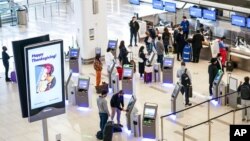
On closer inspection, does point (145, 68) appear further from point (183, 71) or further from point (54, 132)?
point (54, 132)

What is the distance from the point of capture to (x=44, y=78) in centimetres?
→ 944

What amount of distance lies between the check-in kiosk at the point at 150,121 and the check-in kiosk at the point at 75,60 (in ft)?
26.1

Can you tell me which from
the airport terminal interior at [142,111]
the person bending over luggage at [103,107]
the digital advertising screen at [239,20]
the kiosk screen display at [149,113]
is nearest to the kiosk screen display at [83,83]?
the airport terminal interior at [142,111]

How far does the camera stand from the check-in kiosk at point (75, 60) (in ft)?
76.4

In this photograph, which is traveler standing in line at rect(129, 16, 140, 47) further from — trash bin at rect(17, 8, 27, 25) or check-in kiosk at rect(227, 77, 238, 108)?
trash bin at rect(17, 8, 27, 25)

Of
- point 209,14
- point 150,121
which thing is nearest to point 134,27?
point 209,14

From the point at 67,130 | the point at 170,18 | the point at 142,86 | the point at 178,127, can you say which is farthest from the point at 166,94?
the point at 170,18

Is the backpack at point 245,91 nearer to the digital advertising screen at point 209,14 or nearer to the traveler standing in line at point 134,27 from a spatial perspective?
the digital advertising screen at point 209,14

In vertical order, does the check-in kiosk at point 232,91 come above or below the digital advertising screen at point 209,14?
below

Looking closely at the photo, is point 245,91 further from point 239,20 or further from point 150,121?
point 239,20

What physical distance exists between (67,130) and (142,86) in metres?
4.95

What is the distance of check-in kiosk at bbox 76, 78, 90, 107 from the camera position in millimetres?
18953

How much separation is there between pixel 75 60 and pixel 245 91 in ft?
28.4

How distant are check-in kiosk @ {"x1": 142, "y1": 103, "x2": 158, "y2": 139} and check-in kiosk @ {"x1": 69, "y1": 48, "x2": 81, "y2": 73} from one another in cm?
797
